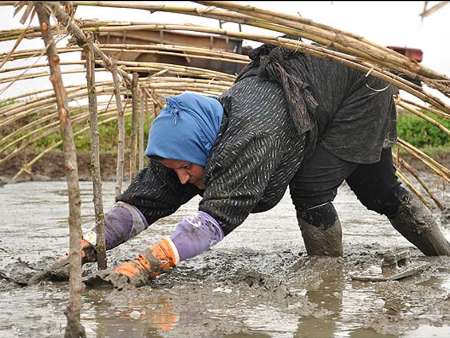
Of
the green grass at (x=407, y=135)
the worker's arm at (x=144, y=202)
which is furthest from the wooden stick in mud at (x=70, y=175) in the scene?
the green grass at (x=407, y=135)

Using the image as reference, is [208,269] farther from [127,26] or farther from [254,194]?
[127,26]

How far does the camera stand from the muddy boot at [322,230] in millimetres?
3887

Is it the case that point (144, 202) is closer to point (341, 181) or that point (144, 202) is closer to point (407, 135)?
point (341, 181)

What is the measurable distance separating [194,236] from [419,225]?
57.9 inches

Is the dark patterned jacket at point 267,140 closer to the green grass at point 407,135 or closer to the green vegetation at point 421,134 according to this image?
the green grass at point 407,135

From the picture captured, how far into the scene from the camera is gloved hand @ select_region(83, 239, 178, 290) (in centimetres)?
313

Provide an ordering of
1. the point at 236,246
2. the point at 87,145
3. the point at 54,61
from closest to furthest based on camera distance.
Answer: the point at 54,61
the point at 236,246
the point at 87,145

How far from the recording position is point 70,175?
2473 millimetres

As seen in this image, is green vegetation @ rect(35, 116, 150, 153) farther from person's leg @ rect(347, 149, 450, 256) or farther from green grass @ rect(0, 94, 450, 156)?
person's leg @ rect(347, 149, 450, 256)

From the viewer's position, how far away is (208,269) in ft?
12.6

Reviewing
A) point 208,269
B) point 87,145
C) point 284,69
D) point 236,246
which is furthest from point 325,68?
point 87,145

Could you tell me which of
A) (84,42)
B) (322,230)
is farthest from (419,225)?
(84,42)

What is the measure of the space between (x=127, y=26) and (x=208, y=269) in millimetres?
1206

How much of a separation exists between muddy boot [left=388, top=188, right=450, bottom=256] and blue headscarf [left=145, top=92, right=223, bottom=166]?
4.07 feet
